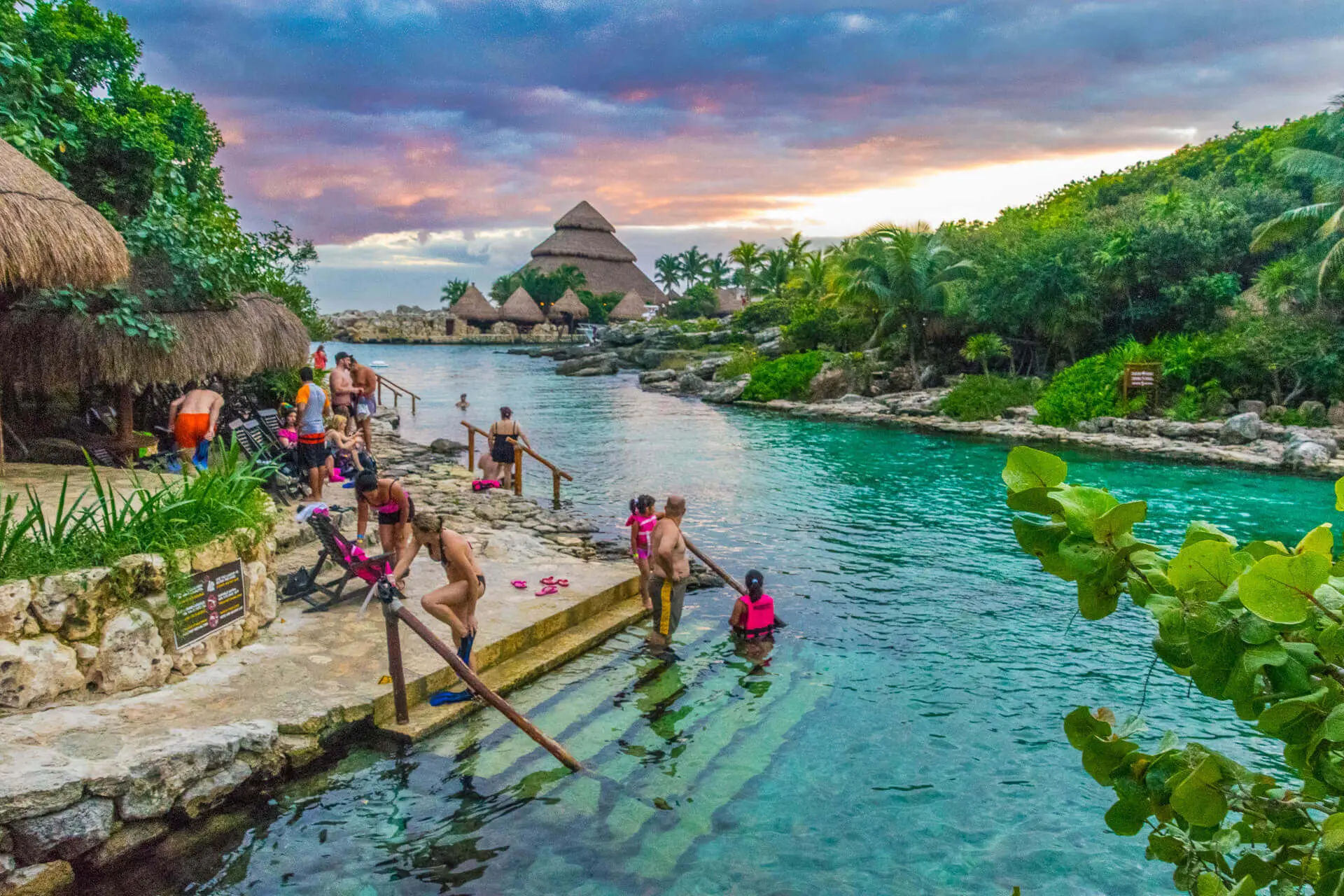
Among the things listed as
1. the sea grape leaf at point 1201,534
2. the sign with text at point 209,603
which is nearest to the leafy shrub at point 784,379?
the sign with text at point 209,603

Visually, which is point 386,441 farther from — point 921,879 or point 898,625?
point 921,879

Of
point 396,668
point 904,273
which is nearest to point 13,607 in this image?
point 396,668

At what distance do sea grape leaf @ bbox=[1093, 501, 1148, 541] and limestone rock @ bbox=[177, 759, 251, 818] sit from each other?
5136mm

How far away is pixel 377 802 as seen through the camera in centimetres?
519

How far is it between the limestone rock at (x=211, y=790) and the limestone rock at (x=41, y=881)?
1.90 ft

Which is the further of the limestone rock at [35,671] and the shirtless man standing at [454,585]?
the shirtless man standing at [454,585]

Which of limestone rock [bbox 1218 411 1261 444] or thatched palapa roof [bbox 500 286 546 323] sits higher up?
thatched palapa roof [bbox 500 286 546 323]

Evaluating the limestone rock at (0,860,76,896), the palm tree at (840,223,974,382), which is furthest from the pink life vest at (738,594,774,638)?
the palm tree at (840,223,974,382)

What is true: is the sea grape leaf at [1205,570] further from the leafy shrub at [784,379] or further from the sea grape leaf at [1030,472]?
the leafy shrub at [784,379]

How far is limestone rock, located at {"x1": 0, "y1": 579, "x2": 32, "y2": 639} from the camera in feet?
15.7

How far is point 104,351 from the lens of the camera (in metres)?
9.79

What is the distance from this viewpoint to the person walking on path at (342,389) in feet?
42.3

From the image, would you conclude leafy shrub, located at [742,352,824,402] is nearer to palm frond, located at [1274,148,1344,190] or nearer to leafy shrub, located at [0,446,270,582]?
palm frond, located at [1274,148,1344,190]

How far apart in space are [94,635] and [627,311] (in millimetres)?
70155
